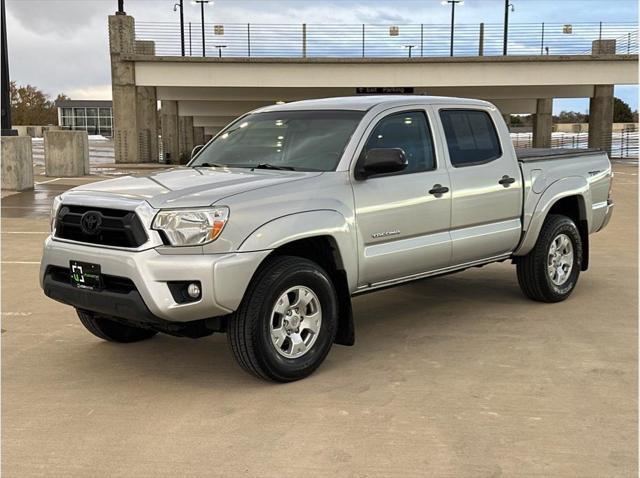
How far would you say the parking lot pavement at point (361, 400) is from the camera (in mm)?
3850

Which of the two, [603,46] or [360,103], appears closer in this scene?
[360,103]

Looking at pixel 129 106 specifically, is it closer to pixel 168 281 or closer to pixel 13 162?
pixel 13 162

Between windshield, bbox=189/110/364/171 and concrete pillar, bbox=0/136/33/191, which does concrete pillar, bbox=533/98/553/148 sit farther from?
windshield, bbox=189/110/364/171

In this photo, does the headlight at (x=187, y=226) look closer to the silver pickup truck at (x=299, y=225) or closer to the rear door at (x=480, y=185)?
the silver pickup truck at (x=299, y=225)

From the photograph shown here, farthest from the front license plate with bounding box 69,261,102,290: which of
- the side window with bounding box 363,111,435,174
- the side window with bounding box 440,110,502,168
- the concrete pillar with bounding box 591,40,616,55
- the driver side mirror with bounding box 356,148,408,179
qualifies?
the concrete pillar with bounding box 591,40,616,55

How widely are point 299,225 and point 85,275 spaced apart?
1468mm

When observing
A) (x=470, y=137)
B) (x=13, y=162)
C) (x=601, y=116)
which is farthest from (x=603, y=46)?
(x=470, y=137)

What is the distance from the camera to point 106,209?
4844mm

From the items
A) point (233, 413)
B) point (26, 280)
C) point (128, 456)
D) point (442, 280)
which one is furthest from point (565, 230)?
point (26, 280)

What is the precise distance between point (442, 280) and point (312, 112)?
329 centimetres

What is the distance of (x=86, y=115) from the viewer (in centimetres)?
9556

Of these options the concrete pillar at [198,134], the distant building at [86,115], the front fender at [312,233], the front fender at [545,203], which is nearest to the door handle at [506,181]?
the front fender at [545,203]

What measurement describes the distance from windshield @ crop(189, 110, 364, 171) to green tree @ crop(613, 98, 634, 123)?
96.1 m

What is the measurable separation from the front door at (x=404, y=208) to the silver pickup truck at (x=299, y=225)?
1 centimetres
